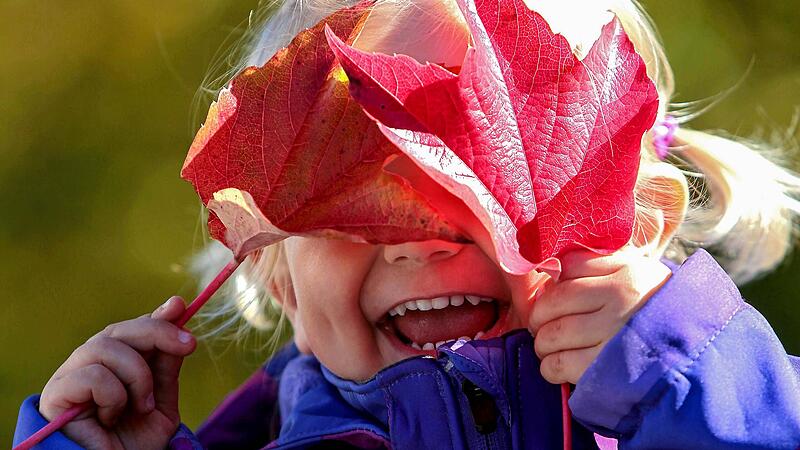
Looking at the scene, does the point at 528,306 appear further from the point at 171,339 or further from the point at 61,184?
the point at 61,184

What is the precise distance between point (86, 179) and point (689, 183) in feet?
4.65

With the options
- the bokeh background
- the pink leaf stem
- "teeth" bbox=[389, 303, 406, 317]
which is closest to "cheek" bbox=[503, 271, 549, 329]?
"teeth" bbox=[389, 303, 406, 317]

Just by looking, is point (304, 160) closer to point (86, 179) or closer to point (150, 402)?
point (150, 402)

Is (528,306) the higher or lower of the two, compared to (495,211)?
lower

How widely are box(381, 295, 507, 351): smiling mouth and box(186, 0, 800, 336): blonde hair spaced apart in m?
0.22

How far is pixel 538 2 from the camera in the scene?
1053 millimetres

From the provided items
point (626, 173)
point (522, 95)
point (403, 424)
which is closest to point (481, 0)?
point (522, 95)

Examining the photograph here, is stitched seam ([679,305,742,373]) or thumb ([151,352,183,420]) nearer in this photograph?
stitched seam ([679,305,742,373])

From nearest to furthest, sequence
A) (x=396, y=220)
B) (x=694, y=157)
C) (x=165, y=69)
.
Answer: (x=396, y=220), (x=694, y=157), (x=165, y=69)

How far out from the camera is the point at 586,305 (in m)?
0.85

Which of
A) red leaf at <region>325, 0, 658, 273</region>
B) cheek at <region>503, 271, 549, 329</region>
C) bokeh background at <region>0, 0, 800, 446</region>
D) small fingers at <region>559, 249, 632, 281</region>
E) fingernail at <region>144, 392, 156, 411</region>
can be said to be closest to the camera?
red leaf at <region>325, 0, 658, 273</region>

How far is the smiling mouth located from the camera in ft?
3.34

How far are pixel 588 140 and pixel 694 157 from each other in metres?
0.62

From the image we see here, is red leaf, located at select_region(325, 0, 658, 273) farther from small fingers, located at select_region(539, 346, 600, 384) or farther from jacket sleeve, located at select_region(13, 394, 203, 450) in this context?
jacket sleeve, located at select_region(13, 394, 203, 450)
